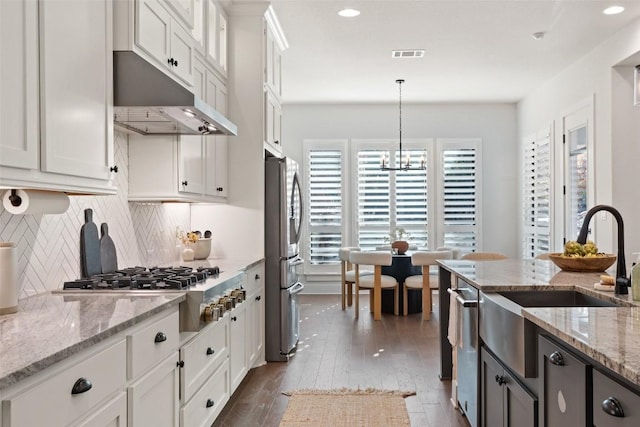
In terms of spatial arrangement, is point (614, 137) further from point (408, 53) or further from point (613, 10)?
point (408, 53)

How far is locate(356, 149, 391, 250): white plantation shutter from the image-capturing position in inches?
332

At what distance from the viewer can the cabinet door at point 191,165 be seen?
11.5 ft

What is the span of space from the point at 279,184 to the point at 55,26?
2.81 m

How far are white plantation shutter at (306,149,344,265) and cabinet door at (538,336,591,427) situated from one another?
6616mm

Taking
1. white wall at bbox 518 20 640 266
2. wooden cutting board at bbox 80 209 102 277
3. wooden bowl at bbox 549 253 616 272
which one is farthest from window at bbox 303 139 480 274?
wooden cutting board at bbox 80 209 102 277

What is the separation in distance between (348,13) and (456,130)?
4.26m

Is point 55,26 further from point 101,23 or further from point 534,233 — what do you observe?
point 534,233

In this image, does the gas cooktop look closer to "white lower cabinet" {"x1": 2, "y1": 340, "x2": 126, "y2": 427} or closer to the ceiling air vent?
"white lower cabinet" {"x1": 2, "y1": 340, "x2": 126, "y2": 427}

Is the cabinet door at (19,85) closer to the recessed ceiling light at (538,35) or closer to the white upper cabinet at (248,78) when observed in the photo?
the white upper cabinet at (248,78)

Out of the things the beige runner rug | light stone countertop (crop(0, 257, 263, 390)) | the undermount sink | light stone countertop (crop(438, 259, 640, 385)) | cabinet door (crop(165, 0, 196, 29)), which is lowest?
the beige runner rug

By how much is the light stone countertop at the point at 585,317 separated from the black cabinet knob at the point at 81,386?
1.35 meters

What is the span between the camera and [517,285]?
256 centimetres

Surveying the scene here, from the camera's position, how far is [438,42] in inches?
Result: 216

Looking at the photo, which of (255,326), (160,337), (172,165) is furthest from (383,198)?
(160,337)
